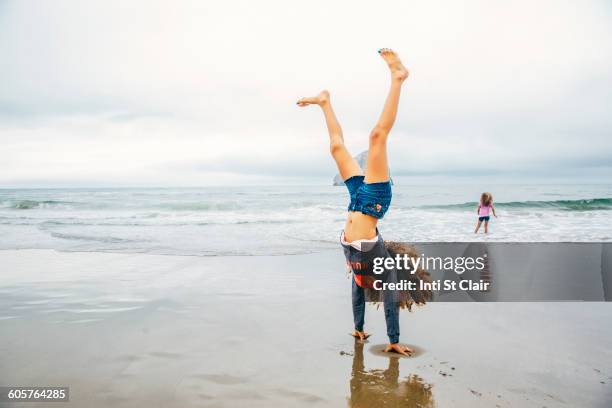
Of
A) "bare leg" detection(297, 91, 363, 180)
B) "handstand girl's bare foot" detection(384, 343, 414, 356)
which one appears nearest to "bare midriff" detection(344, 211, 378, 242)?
"bare leg" detection(297, 91, 363, 180)

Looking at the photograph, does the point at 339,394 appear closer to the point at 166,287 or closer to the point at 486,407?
the point at 486,407

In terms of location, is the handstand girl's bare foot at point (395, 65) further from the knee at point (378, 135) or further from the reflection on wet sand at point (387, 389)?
the reflection on wet sand at point (387, 389)

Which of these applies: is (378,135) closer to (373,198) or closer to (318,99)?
(373,198)

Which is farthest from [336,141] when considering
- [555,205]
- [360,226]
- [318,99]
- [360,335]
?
[555,205]

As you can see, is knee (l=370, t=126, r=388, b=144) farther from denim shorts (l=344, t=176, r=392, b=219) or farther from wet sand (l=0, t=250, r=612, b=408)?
wet sand (l=0, t=250, r=612, b=408)

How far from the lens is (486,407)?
3.10 metres

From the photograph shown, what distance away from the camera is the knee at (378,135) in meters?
3.56

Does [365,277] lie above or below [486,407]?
above

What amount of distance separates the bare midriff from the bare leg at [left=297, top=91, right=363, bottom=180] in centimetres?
40

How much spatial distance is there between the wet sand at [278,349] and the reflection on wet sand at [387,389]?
0.02 m

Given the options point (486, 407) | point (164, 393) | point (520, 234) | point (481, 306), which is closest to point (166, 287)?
point (164, 393)

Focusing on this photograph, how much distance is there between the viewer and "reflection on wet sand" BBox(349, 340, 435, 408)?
3.20 metres

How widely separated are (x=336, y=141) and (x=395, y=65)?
873 mm

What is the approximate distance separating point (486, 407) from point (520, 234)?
1417cm
